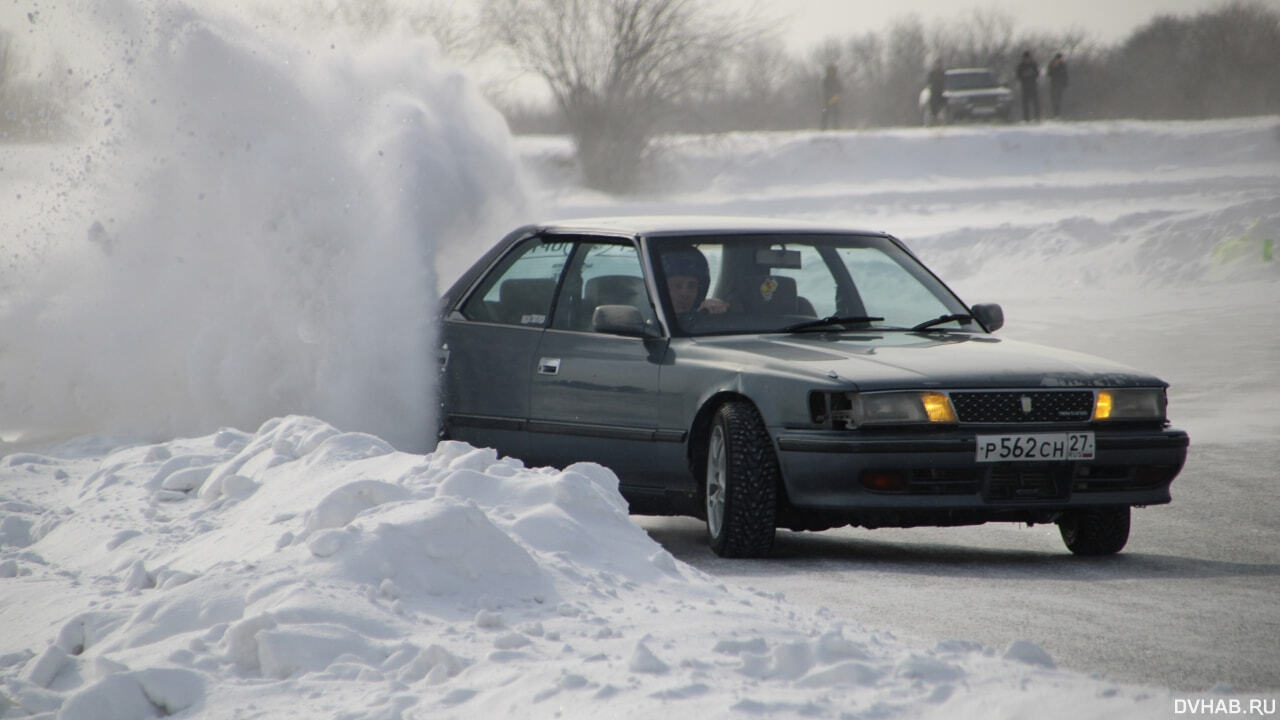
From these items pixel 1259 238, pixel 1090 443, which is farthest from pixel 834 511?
pixel 1259 238

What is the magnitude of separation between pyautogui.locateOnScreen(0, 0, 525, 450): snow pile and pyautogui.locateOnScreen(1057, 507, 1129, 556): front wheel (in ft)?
10.7

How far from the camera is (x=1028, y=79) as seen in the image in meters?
43.1

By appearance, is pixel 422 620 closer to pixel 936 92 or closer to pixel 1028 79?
pixel 1028 79

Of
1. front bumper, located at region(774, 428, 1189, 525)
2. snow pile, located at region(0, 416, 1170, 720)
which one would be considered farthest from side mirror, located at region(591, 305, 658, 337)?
snow pile, located at region(0, 416, 1170, 720)

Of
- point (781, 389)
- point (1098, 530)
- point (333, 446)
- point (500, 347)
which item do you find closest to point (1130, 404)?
point (1098, 530)

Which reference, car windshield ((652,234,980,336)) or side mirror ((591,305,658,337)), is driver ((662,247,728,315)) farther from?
side mirror ((591,305,658,337))

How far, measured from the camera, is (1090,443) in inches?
281

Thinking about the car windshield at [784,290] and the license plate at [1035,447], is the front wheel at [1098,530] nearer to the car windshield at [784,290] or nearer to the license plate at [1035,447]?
the license plate at [1035,447]

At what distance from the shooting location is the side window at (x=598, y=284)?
8273mm

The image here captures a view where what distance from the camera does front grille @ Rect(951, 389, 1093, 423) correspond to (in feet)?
23.0

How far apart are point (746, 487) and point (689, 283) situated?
51.9 inches

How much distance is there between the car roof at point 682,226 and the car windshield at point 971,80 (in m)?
37.9

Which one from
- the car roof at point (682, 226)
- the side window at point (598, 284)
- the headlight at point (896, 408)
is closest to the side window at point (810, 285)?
the car roof at point (682, 226)

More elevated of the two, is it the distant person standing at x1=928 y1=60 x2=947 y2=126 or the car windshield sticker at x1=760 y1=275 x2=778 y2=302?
the distant person standing at x1=928 y1=60 x2=947 y2=126
